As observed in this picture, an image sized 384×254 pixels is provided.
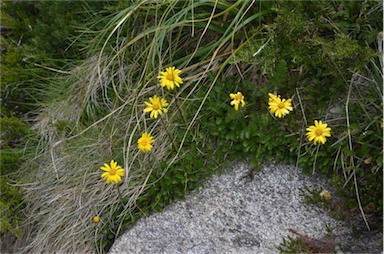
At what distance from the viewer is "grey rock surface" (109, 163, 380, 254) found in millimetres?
2594

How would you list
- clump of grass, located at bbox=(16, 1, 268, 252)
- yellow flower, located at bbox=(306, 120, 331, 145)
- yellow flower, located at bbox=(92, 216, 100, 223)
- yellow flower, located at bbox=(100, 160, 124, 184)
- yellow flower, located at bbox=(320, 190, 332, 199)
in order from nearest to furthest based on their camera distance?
1. yellow flower, located at bbox=(306, 120, 331, 145)
2. yellow flower, located at bbox=(320, 190, 332, 199)
3. yellow flower, located at bbox=(100, 160, 124, 184)
4. yellow flower, located at bbox=(92, 216, 100, 223)
5. clump of grass, located at bbox=(16, 1, 268, 252)

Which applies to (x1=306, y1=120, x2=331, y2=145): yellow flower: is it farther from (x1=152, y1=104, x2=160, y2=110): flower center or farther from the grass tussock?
(x1=152, y1=104, x2=160, y2=110): flower center

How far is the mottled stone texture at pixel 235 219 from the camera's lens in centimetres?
260

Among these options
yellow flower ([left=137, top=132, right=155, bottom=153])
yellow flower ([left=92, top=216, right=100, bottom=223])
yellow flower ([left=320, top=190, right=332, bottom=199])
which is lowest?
yellow flower ([left=92, top=216, right=100, bottom=223])

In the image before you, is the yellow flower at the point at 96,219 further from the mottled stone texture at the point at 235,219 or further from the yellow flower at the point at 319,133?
the yellow flower at the point at 319,133

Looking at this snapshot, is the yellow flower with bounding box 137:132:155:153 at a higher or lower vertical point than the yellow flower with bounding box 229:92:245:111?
lower

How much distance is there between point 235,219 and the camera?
2.71m

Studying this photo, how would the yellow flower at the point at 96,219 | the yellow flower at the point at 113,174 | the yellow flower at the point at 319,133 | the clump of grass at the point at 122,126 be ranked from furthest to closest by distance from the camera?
1. the clump of grass at the point at 122,126
2. the yellow flower at the point at 96,219
3. the yellow flower at the point at 113,174
4. the yellow flower at the point at 319,133

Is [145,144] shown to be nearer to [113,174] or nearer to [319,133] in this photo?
[113,174]

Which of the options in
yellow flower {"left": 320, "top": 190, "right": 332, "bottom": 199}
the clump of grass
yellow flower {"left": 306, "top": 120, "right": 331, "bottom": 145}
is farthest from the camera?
the clump of grass

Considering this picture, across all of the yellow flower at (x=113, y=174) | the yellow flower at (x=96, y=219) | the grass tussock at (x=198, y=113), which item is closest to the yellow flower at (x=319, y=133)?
the grass tussock at (x=198, y=113)

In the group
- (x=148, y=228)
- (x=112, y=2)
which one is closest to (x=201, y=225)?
(x=148, y=228)

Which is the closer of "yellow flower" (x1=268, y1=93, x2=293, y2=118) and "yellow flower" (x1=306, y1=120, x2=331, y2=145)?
"yellow flower" (x1=306, y1=120, x2=331, y2=145)

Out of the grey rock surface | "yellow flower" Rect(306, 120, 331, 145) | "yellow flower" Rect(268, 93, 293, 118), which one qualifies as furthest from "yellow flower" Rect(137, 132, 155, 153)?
"yellow flower" Rect(306, 120, 331, 145)
